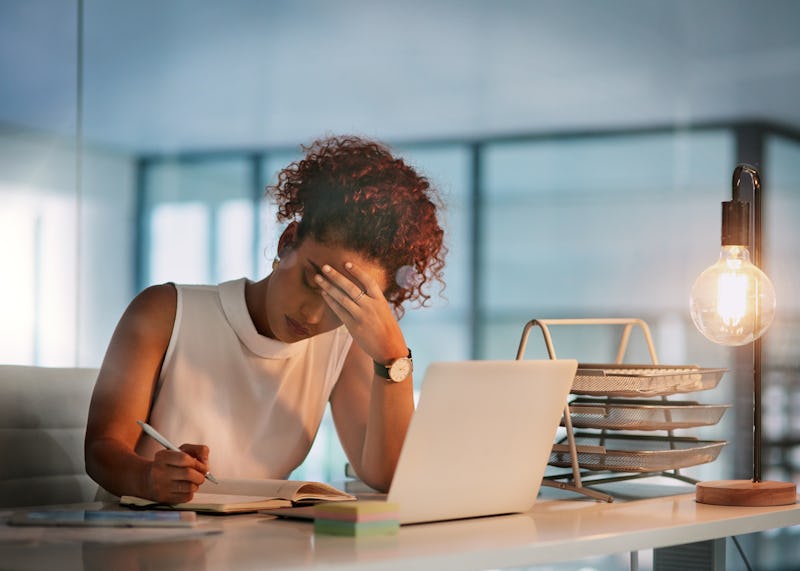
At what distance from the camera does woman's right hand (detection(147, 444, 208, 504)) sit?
1104mm

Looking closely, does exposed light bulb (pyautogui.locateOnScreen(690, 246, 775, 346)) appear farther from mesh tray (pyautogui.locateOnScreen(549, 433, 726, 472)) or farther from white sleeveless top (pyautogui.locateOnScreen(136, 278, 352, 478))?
white sleeveless top (pyautogui.locateOnScreen(136, 278, 352, 478))

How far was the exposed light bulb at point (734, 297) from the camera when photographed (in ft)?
4.42

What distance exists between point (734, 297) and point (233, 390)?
26.2 inches

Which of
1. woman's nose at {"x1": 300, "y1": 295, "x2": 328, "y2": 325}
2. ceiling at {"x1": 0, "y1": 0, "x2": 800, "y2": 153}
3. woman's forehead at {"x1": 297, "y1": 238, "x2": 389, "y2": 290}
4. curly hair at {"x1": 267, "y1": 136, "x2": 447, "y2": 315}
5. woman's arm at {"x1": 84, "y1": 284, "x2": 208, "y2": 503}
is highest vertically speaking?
ceiling at {"x1": 0, "y1": 0, "x2": 800, "y2": 153}

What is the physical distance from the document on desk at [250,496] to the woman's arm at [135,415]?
0.8 inches

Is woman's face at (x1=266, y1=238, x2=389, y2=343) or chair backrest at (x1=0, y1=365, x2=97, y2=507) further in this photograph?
chair backrest at (x1=0, y1=365, x2=97, y2=507)

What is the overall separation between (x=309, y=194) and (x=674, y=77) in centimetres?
198

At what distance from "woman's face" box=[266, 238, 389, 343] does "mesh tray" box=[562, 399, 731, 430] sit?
301 mm

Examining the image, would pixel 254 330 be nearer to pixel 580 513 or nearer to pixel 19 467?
pixel 19 467

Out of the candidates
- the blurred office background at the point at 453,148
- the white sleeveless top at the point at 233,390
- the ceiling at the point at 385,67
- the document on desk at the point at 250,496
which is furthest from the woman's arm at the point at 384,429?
the ceiling at the point at 385,67

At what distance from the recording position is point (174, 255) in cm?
354

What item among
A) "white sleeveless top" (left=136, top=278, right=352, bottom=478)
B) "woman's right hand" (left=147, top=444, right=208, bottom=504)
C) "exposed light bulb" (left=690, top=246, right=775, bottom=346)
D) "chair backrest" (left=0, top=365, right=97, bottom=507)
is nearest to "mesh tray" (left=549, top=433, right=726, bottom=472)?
"exposed light bulb" (left=690, top=246, right=775, bottom=346)

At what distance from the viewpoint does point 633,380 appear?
1.34 meters

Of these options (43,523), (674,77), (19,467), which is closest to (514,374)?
(43,523)
